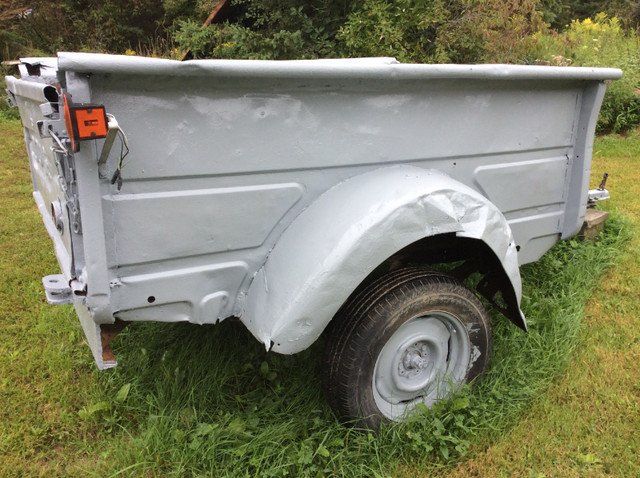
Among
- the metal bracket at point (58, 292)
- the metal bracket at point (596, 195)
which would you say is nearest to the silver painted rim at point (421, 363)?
the metal bracket at point (58, 292)

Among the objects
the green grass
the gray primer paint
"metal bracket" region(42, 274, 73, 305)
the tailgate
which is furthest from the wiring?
the green grass

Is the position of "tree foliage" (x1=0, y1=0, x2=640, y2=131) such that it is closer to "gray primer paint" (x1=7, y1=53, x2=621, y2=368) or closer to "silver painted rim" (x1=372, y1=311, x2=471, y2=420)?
"gray primer paint" (x1=7, y1=53, x2=621, y2=368)

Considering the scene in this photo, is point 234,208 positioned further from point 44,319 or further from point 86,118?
point 44,319

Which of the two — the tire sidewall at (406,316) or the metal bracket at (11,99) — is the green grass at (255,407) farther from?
the metal bracket at (11,99)

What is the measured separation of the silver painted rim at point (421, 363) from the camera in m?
2.32

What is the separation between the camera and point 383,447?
2.27 metres

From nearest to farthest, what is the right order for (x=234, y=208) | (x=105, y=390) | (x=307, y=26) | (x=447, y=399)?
(x=234, y=208) → (x=447, y=399) → (x=105, y=390) → (x=307, y=26)

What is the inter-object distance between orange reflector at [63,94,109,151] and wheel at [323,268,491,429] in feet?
3.90

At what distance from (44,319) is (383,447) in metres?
2.14

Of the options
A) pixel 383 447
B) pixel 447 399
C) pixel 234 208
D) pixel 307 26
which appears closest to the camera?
pixel 234 208

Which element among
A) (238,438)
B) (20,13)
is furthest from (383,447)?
(20,13)

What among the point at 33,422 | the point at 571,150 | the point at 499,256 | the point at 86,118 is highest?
the point at 86,118

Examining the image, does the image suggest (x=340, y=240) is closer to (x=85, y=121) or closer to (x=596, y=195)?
(x=85, y=121)

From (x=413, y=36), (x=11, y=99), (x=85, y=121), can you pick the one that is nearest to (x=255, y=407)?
(x=85, y=121)
